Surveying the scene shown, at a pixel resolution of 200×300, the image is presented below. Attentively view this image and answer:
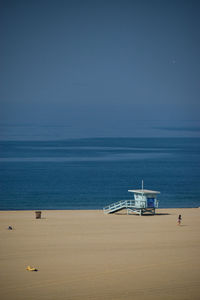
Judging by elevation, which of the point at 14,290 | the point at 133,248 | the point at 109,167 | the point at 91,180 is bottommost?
the point at 14,290

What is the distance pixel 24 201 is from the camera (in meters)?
57.1

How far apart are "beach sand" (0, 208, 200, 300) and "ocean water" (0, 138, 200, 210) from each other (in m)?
19.6

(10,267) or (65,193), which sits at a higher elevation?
(65,193)

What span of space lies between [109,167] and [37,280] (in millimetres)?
84613

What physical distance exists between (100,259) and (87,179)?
62921mm

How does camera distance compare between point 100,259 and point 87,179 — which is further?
point 87,179

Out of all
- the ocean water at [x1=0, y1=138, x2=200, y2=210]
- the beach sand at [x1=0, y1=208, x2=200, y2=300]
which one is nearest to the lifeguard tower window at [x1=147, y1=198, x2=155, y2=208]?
the beach sand at [x1=0, y1=208, x2=200, y2=300]

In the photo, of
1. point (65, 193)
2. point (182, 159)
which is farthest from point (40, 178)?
point (182, 159)

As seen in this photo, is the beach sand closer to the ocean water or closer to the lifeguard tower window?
the lifeguard tower window

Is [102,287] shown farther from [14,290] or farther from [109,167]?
[109,167]

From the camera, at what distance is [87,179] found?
3408 inches

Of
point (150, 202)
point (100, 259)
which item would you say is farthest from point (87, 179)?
point (100, 259)

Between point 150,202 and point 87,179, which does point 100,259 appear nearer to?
point 150,202

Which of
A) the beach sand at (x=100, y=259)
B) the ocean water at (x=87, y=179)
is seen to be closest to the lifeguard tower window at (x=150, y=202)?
the beach sand at (x=100, y=259)
